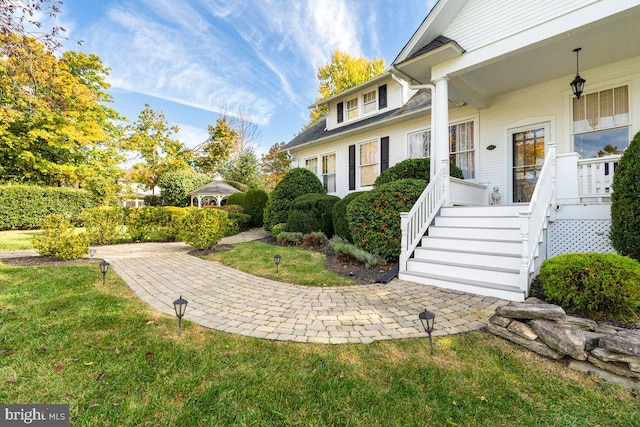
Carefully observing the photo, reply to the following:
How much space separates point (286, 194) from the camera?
35.1ft

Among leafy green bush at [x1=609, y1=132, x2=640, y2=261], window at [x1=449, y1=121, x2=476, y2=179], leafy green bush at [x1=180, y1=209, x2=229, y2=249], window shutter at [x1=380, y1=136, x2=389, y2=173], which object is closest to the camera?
leafy green bush at [x1=609, y1=132, x2=640, y2=261]

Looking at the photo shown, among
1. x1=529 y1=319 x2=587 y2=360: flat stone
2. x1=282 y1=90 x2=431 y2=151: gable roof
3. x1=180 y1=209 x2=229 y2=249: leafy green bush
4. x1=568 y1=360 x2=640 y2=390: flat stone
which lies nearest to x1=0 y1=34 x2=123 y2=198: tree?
x1=180 y1=209 x2=229 y2=249: leafy green bush

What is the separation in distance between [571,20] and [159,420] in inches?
295

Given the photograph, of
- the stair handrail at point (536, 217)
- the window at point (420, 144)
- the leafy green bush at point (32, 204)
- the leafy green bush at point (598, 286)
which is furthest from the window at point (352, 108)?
the leafy green bush at point (32, 204)

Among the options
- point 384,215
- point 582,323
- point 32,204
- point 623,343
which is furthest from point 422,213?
point 32,204

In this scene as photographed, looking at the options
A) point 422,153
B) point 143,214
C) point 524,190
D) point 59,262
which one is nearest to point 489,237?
point 524,190

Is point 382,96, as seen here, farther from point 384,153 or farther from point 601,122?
point 601,122

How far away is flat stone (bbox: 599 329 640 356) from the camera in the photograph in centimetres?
217

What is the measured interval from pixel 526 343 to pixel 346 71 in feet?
72.6

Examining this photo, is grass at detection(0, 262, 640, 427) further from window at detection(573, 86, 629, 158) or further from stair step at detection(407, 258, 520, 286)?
window at detection(573, 86, 629, 158)

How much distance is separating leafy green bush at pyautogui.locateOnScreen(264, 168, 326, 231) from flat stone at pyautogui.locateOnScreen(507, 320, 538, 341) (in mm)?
8437

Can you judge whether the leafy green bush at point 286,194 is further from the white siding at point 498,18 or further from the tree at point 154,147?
the tree at point 154,147

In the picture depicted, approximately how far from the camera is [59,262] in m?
6.28

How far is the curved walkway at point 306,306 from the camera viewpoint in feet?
9.90
